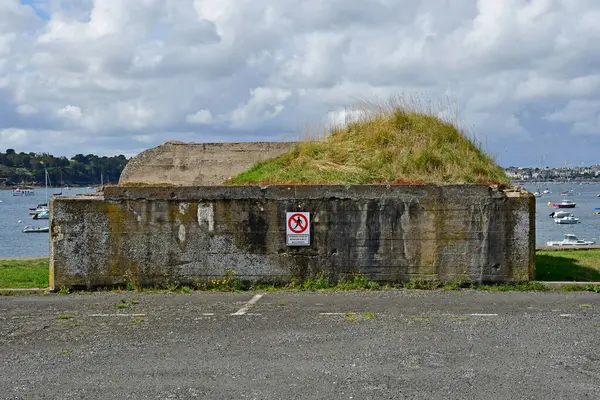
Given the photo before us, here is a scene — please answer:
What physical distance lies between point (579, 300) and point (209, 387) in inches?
260

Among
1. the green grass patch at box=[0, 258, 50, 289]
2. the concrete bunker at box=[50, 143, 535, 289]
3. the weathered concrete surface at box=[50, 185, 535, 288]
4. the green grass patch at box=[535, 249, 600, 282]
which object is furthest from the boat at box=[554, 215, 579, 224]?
the weathered concrete surface at box=[50, 185, 535, 288]

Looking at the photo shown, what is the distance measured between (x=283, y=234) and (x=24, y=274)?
7.20 m

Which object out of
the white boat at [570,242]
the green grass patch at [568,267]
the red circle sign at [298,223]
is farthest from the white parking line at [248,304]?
the white boat at [570,242]

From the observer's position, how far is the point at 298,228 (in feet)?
40.8

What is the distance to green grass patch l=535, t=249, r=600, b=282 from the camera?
13.8 metres

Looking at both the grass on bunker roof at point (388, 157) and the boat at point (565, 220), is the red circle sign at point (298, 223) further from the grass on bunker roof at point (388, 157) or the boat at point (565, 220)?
the boat at point (565, 220)

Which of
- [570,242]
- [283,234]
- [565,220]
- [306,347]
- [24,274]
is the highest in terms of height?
[283,234]

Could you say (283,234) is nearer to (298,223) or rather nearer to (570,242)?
(298,223)

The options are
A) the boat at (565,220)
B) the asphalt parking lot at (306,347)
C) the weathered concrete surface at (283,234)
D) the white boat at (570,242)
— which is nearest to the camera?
the asphalt parking lot at (306,347)

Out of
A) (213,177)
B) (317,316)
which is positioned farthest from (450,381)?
(213,177)

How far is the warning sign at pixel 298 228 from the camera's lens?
12.4 metres

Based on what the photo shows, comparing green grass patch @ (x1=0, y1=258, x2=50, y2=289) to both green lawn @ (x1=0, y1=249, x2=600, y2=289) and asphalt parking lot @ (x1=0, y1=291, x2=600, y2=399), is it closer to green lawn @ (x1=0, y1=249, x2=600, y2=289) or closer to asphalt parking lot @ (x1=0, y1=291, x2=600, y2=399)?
green lawn @ (x1=0, y1=249, x2=600, y2=289)

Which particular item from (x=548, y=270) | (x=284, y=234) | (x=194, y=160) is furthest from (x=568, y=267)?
(x=194, y=160)

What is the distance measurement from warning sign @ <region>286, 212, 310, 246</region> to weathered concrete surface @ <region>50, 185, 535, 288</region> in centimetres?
11
